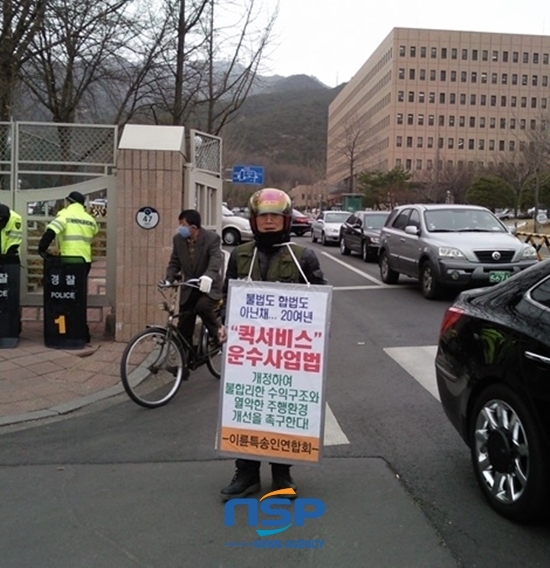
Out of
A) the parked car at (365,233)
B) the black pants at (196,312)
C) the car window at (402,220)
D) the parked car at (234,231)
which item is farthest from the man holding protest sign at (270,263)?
the parked car at (234,231)

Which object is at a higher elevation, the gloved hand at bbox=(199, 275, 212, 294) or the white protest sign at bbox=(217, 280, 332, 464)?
the gloved hand at bbox=(199, 275, 212, 294)

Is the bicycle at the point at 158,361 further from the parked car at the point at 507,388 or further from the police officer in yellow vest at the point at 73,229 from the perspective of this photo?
the parked car at the point at 507,388

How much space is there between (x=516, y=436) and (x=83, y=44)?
15108 mm

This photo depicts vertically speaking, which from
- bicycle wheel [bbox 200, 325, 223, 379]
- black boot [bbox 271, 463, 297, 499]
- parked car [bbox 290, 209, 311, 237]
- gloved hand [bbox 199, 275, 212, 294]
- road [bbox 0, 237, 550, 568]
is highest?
parked car [bbox 290, 209, 311, 237]

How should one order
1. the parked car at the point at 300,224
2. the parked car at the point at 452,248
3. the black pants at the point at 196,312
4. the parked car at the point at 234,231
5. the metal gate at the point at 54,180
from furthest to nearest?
the parked car at the point at 300,224
the parked car at the point at 234,231
the parked car at the point at 452,248
the metal gate at the point at 54,180
the black pants at the point at 196,312

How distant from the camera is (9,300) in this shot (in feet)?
25.2

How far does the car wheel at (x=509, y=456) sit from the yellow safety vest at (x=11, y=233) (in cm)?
589

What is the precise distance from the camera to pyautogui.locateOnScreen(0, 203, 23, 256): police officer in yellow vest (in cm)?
764

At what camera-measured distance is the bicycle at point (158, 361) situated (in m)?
5.62

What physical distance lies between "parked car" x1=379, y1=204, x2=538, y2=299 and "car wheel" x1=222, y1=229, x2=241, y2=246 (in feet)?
38.8

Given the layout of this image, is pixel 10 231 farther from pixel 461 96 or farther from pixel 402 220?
pixel 461 96

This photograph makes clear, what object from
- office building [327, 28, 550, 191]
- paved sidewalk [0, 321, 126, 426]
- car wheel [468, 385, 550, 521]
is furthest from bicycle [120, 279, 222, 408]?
office building [327, 28, 550, 191]

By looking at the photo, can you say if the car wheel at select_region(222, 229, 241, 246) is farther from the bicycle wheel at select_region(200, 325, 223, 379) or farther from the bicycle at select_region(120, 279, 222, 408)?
the bicycle at select_region(120, 279, 222, 408)

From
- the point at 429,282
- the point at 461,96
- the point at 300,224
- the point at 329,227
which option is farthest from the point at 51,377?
the point at 461,96
